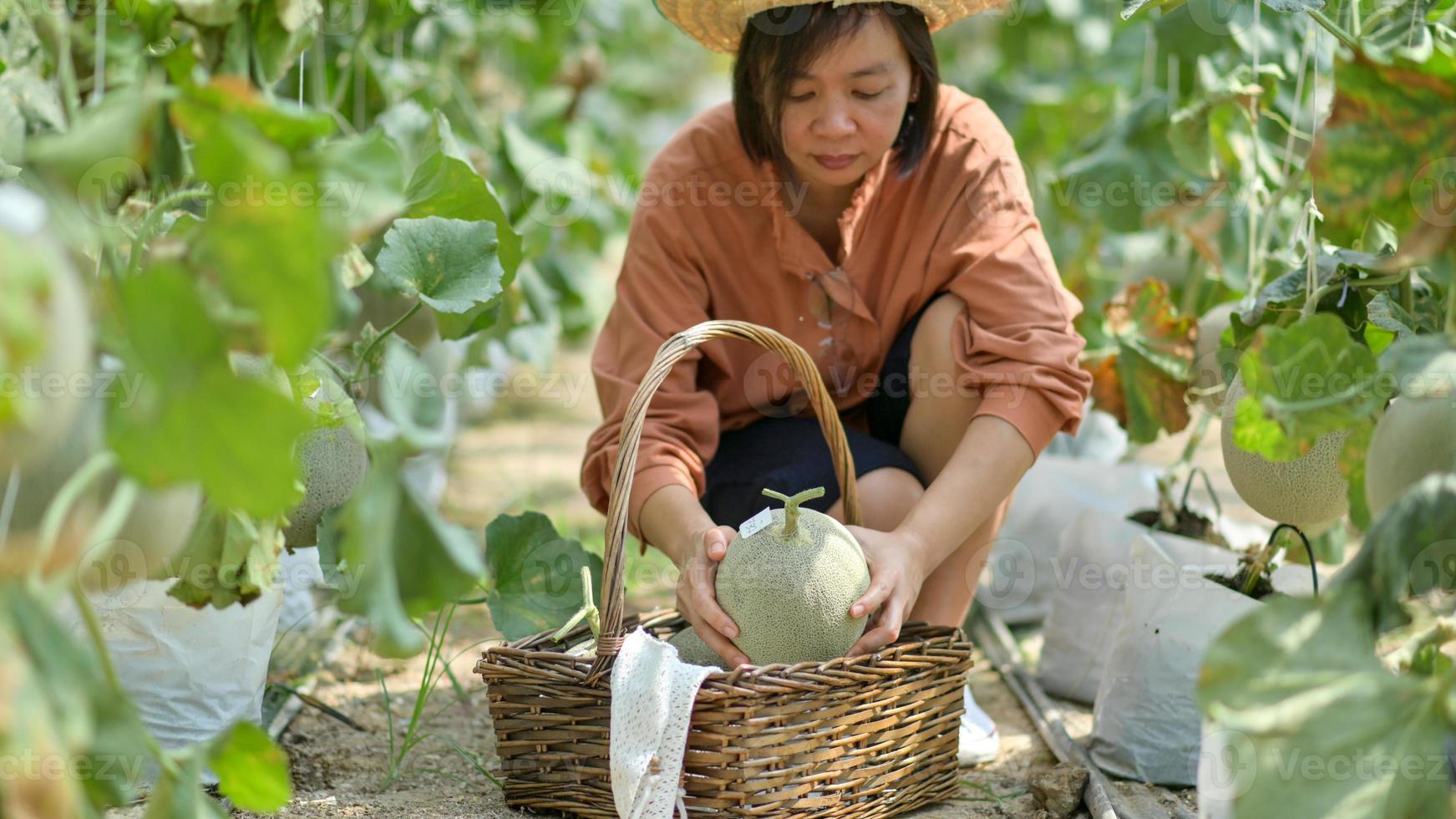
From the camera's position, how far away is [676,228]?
1.88 metres

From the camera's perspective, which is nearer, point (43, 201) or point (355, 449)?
point (43, 201)

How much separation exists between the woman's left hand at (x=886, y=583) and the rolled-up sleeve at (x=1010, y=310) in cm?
23

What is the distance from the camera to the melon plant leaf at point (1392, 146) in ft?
3.36

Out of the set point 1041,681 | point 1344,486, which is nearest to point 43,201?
point 1344,486

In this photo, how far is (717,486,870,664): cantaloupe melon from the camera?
56.8 inches

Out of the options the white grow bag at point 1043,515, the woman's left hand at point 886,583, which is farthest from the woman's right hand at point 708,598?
the white grow bag at point 1043,515

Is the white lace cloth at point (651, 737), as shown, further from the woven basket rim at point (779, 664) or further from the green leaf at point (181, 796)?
the green leaf at point (181, 796)

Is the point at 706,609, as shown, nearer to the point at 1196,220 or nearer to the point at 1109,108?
the point at 1196,220

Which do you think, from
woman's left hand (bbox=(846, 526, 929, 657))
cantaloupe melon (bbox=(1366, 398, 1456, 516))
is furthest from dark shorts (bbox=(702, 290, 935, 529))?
cantaloupe melon (bbox=(1366, 398, 1456, 516))

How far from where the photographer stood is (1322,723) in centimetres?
90

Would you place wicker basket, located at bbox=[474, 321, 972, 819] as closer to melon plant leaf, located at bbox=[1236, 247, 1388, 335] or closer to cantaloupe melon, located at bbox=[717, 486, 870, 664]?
cantaloupe melon, located at bbox=[717, 486, 870, 664]

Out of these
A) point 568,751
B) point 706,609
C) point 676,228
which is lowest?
point 568,751

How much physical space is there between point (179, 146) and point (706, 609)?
2.96ft

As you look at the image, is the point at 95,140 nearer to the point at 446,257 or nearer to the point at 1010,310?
the point at 446,257
